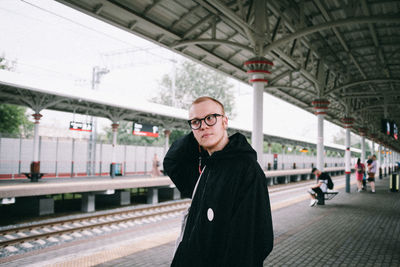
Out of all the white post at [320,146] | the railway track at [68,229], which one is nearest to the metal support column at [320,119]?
the white post at [320,146]

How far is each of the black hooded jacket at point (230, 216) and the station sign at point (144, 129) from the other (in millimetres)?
15905

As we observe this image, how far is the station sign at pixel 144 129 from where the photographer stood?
17531mm

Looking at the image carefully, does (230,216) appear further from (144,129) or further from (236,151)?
→ (144,129)

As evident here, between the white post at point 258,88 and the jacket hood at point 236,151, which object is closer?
the jacket hood at point 236,151

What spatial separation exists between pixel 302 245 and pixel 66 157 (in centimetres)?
1660

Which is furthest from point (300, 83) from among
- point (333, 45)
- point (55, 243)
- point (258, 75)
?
point (55, 243)

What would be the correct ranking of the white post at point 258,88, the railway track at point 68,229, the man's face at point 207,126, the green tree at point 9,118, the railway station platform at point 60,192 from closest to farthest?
1. the man's face at point 207,126
2. the railway track at point 68,229
3. the white post at point 258,88
4. the railway station platform at point 60,192
5. the green tree at point 9,118

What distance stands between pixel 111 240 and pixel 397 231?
7061mm

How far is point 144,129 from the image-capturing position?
59.4 ft

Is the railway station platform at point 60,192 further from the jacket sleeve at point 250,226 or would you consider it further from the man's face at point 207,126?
the jacket sleeve at point 250,226

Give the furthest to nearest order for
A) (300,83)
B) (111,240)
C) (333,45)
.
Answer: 1. (300,83)
2. (333,45)
3. (111,240)

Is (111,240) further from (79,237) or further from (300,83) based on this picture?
(300,83)

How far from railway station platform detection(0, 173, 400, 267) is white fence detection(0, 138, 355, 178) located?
11.1 m

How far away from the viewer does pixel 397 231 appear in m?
7.58
